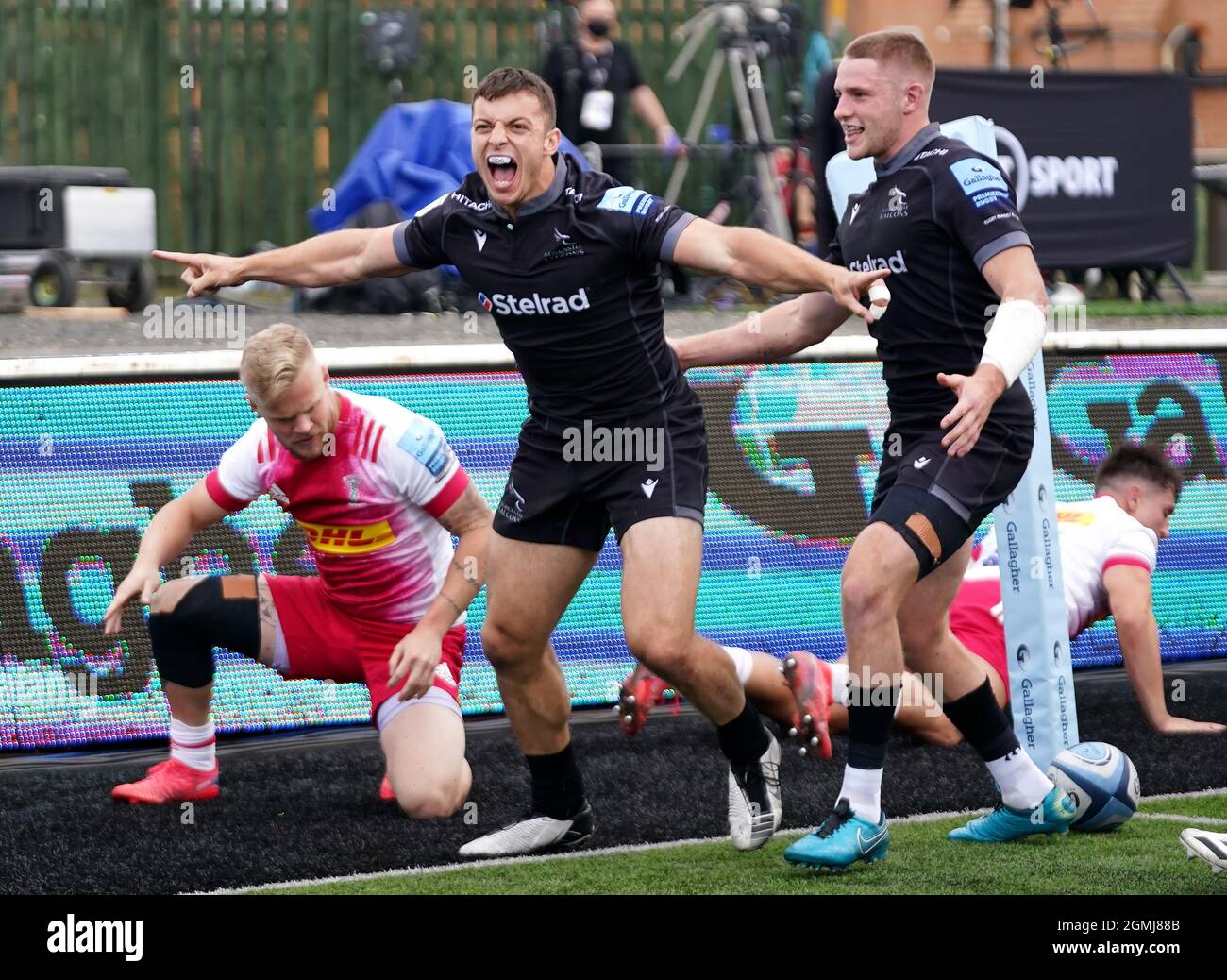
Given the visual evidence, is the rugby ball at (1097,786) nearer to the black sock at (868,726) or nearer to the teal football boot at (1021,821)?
the teal football boot at (1021,821)

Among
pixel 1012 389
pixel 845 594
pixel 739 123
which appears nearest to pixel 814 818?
pixel 845 594

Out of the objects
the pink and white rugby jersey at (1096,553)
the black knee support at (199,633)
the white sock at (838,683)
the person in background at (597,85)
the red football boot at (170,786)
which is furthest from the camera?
the person in background at (597,85)

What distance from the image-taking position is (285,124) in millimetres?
15289

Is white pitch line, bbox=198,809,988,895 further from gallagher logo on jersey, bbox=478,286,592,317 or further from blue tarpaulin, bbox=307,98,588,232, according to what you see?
blue tarpaulin, bbox=307,98,588,232

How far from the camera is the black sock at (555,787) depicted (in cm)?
571

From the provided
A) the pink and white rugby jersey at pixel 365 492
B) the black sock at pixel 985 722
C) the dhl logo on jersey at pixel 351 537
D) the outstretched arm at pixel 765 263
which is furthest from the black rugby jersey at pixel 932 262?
the dhl logo on jersey at pixel 351 537

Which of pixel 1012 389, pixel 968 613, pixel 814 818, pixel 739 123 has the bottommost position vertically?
pixel 814 818

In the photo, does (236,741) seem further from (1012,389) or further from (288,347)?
(1012,389)

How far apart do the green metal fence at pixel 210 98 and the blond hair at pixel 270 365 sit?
9.31 meters

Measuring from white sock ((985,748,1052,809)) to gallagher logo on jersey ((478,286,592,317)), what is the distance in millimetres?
1769

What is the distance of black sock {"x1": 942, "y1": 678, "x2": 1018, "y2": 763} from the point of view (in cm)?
555

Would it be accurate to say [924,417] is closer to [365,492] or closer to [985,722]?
[985,722]
